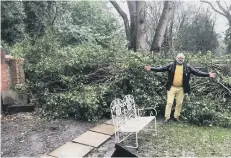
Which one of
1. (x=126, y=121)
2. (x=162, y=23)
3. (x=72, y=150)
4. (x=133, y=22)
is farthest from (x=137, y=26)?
(x=72, y=150)

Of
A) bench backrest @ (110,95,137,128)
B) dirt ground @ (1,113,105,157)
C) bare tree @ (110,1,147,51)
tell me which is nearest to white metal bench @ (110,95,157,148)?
bench backrest @ (110,95,137,128)

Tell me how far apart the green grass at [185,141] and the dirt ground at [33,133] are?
1662 millimetres

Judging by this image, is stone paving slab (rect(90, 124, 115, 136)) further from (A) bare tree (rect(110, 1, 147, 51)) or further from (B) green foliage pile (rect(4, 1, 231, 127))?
(A) bare tree (rect(110, 1, 147, 51))

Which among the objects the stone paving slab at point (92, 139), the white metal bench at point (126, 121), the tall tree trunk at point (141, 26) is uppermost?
the tall tree trunk at point (141, 26)

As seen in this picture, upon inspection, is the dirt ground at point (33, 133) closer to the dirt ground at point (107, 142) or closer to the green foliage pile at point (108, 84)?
the dirt ground at point (107, 142)

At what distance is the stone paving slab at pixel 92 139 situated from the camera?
6.40 metres

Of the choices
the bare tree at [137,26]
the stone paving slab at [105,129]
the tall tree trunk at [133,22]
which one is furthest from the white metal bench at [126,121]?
the tall tree trunk at [133,22]

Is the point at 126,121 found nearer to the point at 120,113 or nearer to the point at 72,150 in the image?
the point at 120,113

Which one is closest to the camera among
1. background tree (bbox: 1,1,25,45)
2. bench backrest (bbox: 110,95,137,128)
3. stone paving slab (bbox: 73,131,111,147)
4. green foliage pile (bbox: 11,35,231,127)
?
bench backrest (bbox: 110,95,137,128)

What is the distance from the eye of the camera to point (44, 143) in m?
6.38

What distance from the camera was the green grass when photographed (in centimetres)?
606

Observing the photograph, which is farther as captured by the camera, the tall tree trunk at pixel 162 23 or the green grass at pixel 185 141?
the tall tree trunk at pixel 162 23

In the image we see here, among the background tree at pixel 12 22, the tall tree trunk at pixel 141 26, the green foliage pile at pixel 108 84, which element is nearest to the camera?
the green foliage pile at pixel 108 84

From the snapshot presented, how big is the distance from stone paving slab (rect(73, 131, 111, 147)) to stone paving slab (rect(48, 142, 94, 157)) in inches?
7.7
